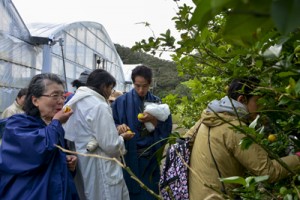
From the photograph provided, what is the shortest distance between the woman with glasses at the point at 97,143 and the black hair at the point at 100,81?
5.1 inches

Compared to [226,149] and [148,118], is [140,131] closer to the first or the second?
[148,118]

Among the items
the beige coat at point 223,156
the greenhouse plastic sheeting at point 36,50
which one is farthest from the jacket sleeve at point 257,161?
the greenhouse plastic sheeting at point 36,50

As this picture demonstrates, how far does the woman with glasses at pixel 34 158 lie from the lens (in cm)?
192

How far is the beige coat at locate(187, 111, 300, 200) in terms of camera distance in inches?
59.8

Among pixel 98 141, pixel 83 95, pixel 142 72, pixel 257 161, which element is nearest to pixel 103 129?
pixel 98 141

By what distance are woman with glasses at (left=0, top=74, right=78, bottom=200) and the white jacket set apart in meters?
0.49

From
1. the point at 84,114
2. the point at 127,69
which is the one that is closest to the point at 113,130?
the point at 84,114

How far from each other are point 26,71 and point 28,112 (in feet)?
21.6

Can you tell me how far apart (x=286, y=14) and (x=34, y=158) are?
1.86 m

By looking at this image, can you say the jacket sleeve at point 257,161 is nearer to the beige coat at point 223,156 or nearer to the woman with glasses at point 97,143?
the beige coat at point 223,156

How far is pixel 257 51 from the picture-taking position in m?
0.73

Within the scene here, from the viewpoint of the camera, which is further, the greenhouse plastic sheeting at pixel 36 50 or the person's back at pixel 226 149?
the greenhouse plastic sheeting at pixel 36 50

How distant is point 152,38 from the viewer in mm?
1152

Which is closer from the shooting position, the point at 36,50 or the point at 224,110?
the point at 224,110
